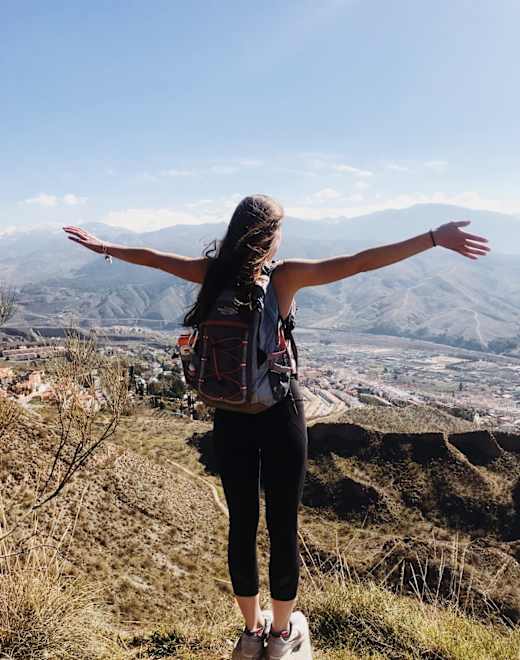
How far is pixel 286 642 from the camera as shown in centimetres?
215

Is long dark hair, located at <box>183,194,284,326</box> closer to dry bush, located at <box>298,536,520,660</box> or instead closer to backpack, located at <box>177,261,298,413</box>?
backpack, located at <box>177,261,298,413</box>

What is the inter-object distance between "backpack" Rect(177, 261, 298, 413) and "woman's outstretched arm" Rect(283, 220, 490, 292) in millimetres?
113

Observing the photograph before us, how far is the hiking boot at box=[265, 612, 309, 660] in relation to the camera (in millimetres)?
2123

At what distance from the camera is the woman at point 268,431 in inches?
73.5

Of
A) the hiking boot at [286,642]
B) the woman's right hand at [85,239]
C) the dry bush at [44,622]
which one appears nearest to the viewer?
the hiking boot at [286,642]

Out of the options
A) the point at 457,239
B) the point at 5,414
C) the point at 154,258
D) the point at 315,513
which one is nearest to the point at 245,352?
the point at 154,258

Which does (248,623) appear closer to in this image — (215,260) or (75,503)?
(215,260)

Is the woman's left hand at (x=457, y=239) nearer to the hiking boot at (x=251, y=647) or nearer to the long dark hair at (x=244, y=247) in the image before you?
the long dark hair at (x=244, y=247)

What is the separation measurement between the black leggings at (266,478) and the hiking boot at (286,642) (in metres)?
0.21

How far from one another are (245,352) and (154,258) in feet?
2.52

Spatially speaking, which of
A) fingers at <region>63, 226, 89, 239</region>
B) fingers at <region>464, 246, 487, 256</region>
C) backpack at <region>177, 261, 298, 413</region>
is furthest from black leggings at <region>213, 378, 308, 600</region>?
fingers at <region>63, 226, 89, 239</region>

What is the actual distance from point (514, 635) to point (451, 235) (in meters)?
2.34

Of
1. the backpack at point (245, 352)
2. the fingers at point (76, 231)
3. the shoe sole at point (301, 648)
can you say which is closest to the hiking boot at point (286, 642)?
the shoe sole at point (301, 648)

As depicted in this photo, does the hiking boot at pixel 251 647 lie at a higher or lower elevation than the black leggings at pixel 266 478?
lower
